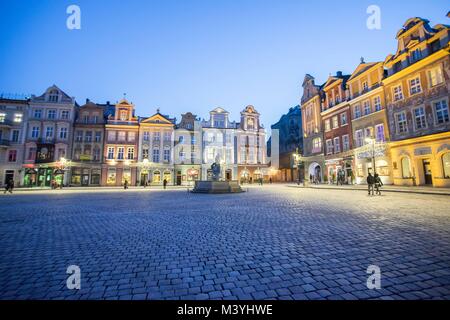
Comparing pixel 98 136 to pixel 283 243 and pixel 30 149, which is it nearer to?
pixel 30 149

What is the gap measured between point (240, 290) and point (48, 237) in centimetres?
529

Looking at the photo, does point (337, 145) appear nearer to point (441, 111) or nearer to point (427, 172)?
point (427, 172)

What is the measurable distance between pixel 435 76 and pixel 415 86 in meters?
1.78

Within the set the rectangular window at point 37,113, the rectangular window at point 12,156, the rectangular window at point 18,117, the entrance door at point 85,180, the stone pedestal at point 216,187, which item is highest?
the rectangular window at point 37,113

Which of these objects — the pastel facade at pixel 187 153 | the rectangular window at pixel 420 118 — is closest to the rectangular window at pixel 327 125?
the rectangular window at pixel 420 118

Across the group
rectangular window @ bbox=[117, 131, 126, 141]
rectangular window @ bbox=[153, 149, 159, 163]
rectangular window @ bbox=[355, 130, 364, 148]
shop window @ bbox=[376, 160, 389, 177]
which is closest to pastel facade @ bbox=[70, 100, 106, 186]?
rectangular window @ bbox=[117, 131, 126, 141]

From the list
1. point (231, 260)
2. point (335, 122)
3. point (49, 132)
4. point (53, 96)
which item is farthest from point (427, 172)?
point (53, 96)

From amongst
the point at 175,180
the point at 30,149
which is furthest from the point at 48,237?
the point at 30,149

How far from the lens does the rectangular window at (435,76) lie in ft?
60.7

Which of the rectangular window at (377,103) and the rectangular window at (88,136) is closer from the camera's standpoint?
the rectangular window at (377,103)

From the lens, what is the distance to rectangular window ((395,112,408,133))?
70.9 ft

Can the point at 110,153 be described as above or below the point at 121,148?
below

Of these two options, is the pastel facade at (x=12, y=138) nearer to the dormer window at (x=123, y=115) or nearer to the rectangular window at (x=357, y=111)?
the dormer window at (x=123, y=115)

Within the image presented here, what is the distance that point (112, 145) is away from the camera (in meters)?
38.5
